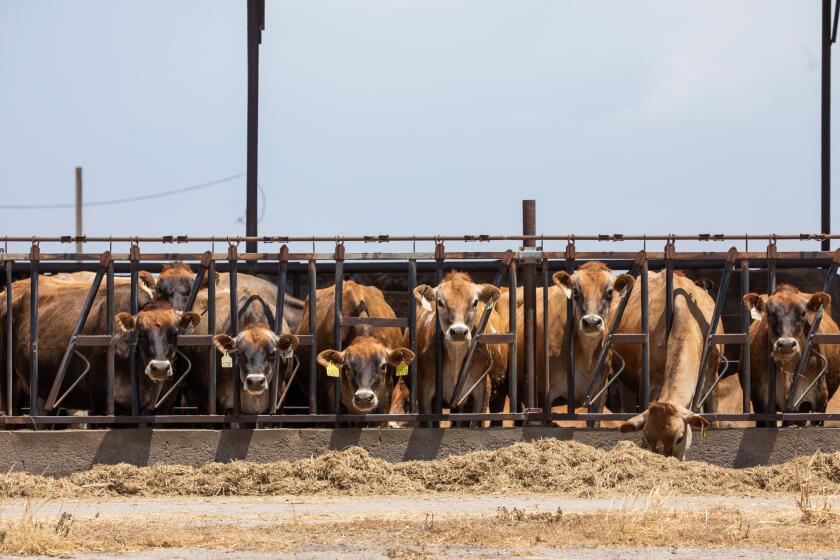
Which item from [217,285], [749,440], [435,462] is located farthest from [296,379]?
[749,440]

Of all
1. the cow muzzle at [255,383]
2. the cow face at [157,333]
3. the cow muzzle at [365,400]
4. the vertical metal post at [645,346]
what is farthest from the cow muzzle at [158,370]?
the vertical metal post at [645,346]

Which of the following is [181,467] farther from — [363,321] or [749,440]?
[749,440]

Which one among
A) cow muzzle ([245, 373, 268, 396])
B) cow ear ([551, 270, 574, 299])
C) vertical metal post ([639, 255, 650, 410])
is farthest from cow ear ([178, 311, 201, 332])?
vertical metal post ([639, 255, 650, 410])

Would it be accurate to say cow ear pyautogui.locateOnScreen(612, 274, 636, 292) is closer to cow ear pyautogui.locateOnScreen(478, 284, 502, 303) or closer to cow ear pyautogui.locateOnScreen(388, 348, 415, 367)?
cow ear pyautogui.locateOnScreen(478, 284, 502, 303)

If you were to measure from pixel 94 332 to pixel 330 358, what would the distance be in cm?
328

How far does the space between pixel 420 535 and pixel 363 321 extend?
16.8 feet

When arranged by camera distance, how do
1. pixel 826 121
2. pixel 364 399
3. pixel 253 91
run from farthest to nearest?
pixel 826 121 → pixel 253 91 → pixel 364 399

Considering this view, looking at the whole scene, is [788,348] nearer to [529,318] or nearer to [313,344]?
[529,318]

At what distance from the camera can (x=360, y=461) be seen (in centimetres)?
1445

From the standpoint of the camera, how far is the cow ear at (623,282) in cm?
1581

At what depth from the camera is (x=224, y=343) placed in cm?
1532

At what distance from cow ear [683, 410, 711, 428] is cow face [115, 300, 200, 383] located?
16.4ft

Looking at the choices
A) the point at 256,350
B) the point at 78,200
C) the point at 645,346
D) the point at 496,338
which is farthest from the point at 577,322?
the point at 78,200

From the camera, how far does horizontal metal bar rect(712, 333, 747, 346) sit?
15.4 m
